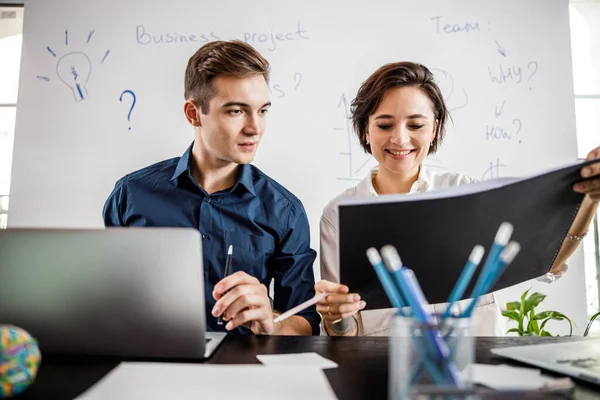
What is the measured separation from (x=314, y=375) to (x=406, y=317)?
0.73 ft

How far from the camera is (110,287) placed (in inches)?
26.8

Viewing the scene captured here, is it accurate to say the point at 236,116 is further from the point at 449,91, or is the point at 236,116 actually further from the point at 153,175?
the point at 449,91

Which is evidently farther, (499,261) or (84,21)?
(84,21)

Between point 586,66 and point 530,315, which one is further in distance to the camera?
point 586,66

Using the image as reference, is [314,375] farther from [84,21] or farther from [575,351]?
[84,21]

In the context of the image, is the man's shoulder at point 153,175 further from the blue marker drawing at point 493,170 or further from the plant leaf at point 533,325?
the plant leaf at point 533,325

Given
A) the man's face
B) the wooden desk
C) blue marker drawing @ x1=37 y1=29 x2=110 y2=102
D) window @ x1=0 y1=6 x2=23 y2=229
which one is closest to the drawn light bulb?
blue marker drawing @ x1=37 y1=29 x2=110 y2=102

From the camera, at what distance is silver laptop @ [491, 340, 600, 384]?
1.99ft

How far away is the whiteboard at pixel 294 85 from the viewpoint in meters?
1.98

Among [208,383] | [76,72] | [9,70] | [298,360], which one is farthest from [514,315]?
[9,70]

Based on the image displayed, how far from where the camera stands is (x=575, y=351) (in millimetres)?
721

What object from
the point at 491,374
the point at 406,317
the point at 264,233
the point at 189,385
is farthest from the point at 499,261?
the point at 264,233

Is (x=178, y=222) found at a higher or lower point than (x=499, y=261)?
higher

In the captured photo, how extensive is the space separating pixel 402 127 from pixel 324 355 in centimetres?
84
